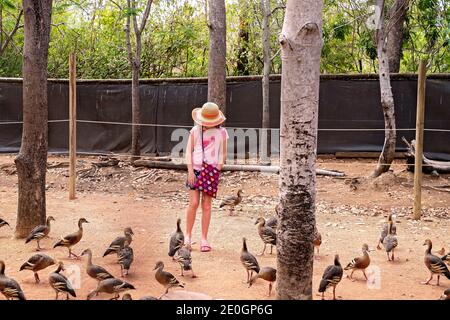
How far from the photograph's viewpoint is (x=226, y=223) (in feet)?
30.0

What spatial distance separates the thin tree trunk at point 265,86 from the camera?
1377cm

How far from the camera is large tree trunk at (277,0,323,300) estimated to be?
4523 millimetres

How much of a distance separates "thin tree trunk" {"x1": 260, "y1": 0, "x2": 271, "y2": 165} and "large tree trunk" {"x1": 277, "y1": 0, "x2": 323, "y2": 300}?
898cm

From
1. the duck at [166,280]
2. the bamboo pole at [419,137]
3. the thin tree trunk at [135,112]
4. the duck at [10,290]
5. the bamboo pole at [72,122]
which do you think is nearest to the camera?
the duck at [10,290]

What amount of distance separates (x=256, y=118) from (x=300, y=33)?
35.4 ft

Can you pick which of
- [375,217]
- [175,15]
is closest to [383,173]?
[375,217]

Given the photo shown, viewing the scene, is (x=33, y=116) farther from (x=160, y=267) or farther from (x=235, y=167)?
(x=235, y=167)

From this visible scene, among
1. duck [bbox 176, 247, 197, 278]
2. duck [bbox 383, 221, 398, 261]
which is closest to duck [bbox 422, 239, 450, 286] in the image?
duck [bbox 383, 221, 398, 261]

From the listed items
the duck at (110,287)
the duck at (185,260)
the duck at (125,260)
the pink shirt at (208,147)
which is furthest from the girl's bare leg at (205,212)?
the duck at (110,287)

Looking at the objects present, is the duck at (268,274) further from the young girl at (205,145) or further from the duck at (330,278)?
the young girl at (205,145)

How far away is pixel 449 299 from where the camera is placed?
5.20 m

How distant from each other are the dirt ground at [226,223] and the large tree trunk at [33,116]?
45 centimetres

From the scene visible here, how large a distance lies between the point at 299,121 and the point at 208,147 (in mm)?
2778

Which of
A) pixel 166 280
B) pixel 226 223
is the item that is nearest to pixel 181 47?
pixel 226 223
